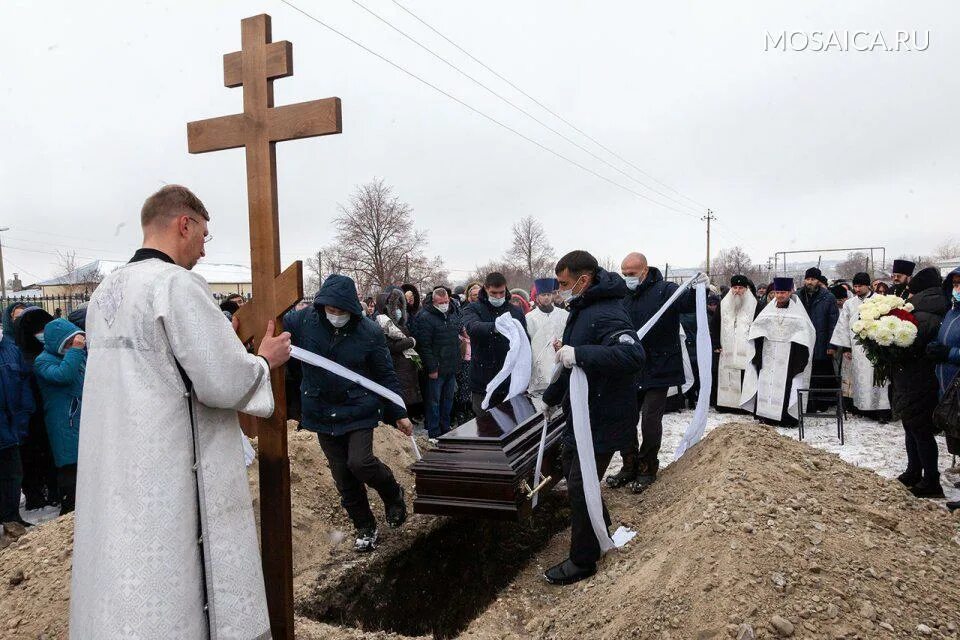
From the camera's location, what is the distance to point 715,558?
116 inches

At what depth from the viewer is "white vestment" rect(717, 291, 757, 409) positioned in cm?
875

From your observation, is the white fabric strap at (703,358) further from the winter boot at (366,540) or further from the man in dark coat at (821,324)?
the man in dark coat at (821,324)

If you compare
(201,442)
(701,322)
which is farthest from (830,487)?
(201,442)

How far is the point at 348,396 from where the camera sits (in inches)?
167

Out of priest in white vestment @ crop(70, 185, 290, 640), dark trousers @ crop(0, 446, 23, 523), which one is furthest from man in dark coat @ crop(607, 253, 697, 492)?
dark trousers @ crop(0, 446, 23, 523)

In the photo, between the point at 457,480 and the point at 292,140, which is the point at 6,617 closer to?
the point at 457,480

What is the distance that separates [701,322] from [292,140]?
404 centimetres

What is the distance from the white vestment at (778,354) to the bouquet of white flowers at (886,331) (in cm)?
257

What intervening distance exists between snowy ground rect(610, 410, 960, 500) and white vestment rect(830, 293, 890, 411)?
10.2 inches

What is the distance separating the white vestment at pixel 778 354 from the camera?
7.81 meters

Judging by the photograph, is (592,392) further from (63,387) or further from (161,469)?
(63,387)

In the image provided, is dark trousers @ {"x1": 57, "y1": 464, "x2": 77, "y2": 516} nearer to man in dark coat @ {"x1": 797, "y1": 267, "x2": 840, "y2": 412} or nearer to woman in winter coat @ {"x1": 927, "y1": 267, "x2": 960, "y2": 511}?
woman in winter coat @ {"x1": 927, "y1": 267, "x2": 960, "y2": 511}

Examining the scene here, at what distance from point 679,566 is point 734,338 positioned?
647cm

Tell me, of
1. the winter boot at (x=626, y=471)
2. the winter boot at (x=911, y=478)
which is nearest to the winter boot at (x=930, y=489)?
the winter boot at (x=911, y=478)
